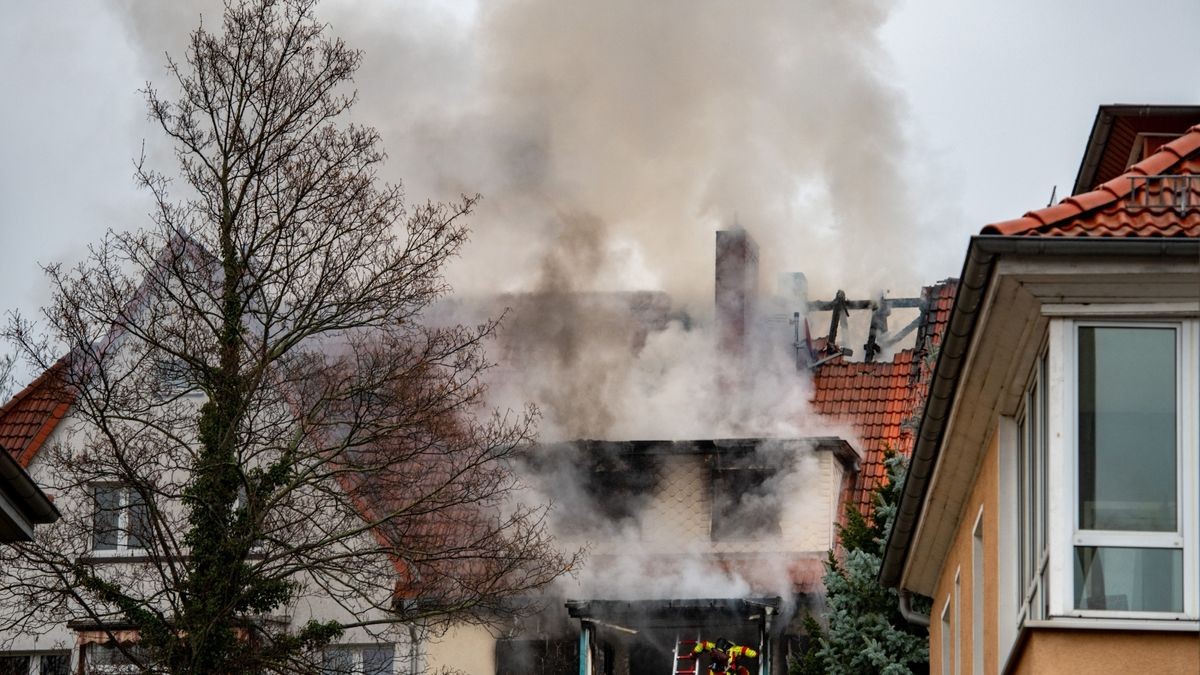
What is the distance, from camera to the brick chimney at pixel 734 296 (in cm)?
3544

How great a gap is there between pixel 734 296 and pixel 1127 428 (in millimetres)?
25142

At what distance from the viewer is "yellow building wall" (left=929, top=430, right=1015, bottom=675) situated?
1460cm

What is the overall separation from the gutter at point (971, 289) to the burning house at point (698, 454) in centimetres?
1134

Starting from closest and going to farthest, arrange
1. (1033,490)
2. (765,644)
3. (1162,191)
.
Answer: (1162,191) < (1033,490) < (765,644)

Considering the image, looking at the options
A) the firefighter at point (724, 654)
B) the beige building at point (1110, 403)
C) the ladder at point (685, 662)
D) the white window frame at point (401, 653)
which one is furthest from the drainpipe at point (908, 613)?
the ladder at point (685, 662)

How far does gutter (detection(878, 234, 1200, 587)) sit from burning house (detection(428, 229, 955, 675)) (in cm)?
1134

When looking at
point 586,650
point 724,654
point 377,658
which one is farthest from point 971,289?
point 586,650

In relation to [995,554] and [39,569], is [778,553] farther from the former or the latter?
[995,554]

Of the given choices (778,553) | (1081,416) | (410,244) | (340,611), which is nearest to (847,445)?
(778,553)

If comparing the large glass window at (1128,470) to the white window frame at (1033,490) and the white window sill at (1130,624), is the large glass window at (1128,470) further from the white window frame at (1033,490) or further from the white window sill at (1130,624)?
the white window frame at (1033,490)

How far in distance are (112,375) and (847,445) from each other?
1140cm

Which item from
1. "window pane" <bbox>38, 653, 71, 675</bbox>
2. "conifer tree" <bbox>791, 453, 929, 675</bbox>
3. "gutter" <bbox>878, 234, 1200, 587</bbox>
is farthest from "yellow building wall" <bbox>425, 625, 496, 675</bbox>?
"gutter" <bbox>878, 234, 1200, 587</bbox>

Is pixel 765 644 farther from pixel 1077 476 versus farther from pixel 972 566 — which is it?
pixel 1077 476

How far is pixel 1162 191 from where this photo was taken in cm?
1252
